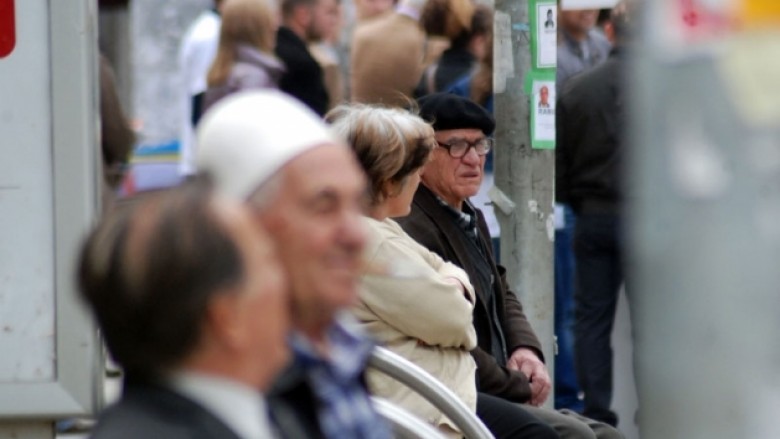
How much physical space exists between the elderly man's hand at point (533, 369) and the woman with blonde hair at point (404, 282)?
68cm

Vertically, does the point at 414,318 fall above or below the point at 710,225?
below

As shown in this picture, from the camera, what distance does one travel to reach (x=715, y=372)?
3.86 feet

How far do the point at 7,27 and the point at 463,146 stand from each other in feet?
6.65

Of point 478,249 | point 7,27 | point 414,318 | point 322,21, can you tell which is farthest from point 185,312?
point 322,21

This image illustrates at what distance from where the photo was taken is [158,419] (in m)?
1.70

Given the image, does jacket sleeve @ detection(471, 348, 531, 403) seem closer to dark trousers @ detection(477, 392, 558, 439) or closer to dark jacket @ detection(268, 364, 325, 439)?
dark trousers @ detection(477, 392, 558, 439)

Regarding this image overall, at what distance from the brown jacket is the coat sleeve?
3.77 meters

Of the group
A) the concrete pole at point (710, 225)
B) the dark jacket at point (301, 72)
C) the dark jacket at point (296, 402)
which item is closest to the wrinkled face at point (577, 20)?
the dark jacket at point (301, 72)

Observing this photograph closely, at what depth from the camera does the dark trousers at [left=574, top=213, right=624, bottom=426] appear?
7.73 m

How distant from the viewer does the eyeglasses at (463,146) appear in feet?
17.4

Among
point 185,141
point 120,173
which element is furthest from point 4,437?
point 185,141

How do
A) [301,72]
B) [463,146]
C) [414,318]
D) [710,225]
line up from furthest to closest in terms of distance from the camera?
[301,72] < [463,146] < [414,318] < [710,225]

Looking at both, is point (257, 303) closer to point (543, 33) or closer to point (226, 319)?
point (226, 319)

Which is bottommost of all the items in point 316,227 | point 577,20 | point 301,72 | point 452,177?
point 452,177
